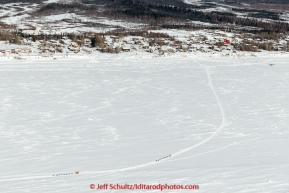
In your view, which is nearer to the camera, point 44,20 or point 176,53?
point 176,53

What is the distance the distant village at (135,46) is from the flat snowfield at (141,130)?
6302 millimetres

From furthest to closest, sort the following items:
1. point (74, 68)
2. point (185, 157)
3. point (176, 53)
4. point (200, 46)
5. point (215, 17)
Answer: point (215, 17) → point (200, 46) → point (176, 53) → point (74, 68) → point (185, 157)

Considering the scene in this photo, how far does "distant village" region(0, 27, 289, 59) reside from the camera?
83.5 feet

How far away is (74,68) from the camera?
20688mm

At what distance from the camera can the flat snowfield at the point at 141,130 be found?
6.73m

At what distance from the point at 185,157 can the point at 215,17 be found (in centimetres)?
7396

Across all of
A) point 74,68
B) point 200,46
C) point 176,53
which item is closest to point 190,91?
point 74,68

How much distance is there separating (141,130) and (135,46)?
19799 millimetres

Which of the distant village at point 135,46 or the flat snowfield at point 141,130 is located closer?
the flat snowfield at point 141,130

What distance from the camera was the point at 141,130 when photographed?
9930 millimetres

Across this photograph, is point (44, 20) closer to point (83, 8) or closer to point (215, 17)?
point (83, 8)

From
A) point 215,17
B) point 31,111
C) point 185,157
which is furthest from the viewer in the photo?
point 215,17

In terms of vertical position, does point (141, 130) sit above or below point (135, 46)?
above

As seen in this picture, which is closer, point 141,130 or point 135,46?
point 141,130
